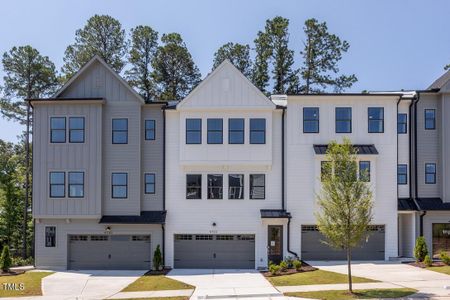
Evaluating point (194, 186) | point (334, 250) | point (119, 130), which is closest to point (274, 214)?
point (334, 250)

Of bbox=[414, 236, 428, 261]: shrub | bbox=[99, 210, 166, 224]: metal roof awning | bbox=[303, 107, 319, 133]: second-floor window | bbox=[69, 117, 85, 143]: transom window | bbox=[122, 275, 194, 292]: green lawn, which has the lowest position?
bbox=[122, 275, 194, 292]: green lawn

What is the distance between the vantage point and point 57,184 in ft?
87.0

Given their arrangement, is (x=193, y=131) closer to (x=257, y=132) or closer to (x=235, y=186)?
(x=257, y=132)

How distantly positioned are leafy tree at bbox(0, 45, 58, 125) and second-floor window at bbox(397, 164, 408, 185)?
26.4m

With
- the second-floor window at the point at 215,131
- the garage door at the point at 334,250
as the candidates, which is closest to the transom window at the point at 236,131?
the second-floor window at the point at 215,131

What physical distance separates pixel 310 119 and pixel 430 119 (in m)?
6.99

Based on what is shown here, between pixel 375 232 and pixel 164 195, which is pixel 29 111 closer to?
pixel 164 195

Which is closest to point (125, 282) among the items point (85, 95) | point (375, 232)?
point (85, 95)

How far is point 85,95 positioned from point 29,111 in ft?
43.5

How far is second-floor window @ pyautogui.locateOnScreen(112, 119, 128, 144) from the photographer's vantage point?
27094 millimetres

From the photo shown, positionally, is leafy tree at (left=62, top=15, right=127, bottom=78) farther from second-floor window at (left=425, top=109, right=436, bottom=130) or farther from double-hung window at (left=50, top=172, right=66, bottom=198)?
second-floor window at (left=425, top=109, right=436, bottom=130)

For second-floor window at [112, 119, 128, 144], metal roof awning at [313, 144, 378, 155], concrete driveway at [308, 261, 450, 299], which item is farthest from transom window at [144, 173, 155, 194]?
concrete driveway at [308, 261, 450, 299]

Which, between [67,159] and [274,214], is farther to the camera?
[67,159]

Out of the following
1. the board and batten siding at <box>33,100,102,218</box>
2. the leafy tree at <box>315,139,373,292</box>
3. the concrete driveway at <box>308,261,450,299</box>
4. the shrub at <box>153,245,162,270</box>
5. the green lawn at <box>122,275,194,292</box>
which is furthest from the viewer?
the board and batten siding at <box>33,100,102,218</box>
